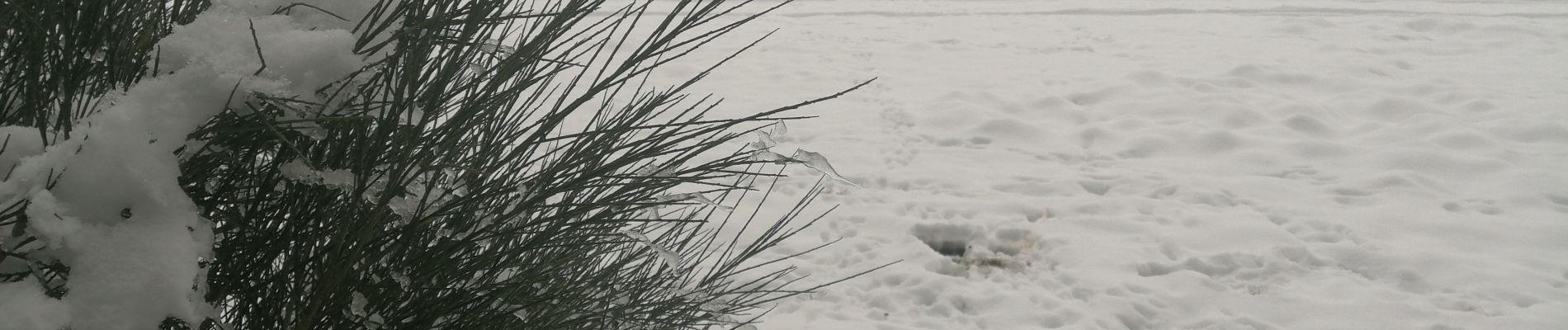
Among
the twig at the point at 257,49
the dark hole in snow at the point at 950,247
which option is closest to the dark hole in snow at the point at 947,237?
the dark hole in snow at the point at 950,247

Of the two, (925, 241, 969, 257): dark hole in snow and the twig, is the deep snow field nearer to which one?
(925, 241, 969, 257): dark hole in snow

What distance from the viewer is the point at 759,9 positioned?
11078 millimetres

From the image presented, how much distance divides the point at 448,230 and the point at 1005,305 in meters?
2.93

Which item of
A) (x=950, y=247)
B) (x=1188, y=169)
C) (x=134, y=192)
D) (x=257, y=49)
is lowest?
(x=1188, y=169)

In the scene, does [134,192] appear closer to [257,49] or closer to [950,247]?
[257,49]

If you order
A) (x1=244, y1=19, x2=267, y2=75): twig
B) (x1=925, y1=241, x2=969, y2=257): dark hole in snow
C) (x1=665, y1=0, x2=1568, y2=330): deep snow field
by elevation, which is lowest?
(x1=665, y1=0, x2=1568, y2=330): deep snow field

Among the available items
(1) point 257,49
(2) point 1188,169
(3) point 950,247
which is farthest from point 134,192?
(2) point 1188,169

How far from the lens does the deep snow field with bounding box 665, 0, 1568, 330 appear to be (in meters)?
4.10

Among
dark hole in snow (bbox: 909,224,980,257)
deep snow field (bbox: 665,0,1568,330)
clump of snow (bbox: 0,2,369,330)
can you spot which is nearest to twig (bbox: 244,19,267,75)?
clump of snow (bbox: 0,2,369,330)

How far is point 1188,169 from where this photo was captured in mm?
5629

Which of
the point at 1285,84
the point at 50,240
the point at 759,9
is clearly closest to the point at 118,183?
the point at 50,240

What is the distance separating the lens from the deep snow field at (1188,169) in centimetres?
410

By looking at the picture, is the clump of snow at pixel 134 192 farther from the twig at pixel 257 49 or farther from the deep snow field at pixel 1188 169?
the deep snow field at pixel 1188 169

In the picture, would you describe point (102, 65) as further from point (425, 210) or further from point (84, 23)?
point (425, 210)
